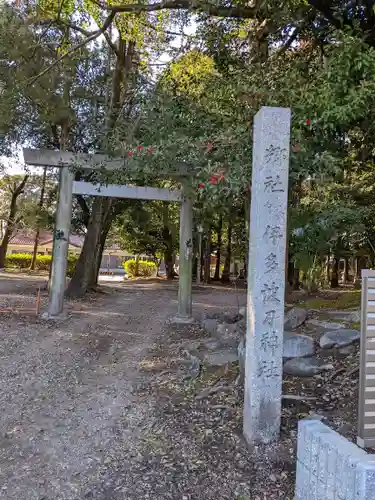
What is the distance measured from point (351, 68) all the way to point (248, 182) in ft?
5.34

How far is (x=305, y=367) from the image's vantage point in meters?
4.45

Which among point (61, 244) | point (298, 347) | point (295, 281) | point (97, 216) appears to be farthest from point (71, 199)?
point (295, 281)

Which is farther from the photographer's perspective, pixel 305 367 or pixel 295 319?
pixel 295 319

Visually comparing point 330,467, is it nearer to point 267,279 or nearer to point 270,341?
point 270,341

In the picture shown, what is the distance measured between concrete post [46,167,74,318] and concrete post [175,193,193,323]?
2.27 meters

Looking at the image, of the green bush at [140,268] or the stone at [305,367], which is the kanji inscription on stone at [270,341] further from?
the green bush at [140,268]

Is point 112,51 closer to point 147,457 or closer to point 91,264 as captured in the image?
point 91,264

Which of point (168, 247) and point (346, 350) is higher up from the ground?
point (168, 247)

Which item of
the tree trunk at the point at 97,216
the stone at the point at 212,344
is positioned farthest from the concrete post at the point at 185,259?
the tree trunk at the point at 97,216

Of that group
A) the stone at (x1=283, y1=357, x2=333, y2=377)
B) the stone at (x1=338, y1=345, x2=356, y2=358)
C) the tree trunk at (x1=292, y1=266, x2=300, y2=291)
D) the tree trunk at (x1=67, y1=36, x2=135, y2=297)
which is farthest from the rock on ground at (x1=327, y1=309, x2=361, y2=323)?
the tree trunk at (x1=292, y1=266, x2=300, y2=291)

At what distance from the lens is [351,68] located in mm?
4469

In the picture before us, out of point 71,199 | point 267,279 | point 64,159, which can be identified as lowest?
point 267,279

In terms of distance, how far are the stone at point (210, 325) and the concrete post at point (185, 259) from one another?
2.36ft

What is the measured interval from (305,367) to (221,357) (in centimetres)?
123
